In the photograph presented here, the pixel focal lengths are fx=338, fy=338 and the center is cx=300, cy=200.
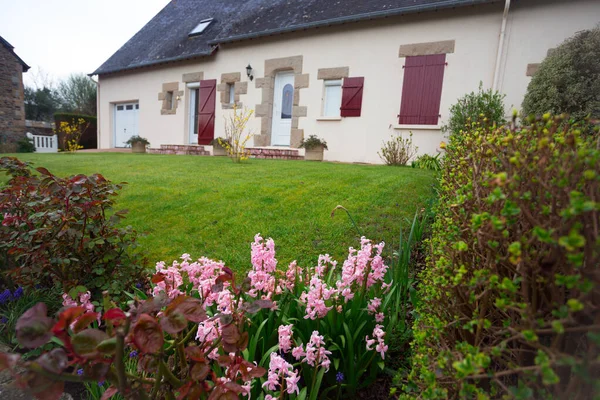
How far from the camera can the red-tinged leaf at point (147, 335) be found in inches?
29.7

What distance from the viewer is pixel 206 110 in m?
12.1

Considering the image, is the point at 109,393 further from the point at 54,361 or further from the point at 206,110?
the point at 206,110

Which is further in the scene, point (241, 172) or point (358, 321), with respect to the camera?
point (241, 172)

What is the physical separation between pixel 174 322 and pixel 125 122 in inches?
664

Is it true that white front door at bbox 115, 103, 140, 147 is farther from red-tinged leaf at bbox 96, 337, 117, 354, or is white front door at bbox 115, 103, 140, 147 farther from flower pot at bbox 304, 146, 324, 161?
red-tinged leaf at bbox 96, 337, 117, 354

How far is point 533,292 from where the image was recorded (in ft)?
2.56

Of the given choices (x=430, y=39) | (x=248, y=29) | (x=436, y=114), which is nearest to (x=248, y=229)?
(x=436, y=114)

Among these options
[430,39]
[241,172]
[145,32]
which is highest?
[145,32]

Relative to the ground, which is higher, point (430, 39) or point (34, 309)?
point (430, 39)

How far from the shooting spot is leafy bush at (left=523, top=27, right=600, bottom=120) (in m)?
6.05

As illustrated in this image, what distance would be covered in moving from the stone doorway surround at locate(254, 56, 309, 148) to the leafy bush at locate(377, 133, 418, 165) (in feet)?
9.12

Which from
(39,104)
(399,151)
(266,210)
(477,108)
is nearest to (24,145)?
(39,104)

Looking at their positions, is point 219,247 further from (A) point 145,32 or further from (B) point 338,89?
(A) point 145,32

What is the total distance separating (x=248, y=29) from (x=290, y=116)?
324cm
